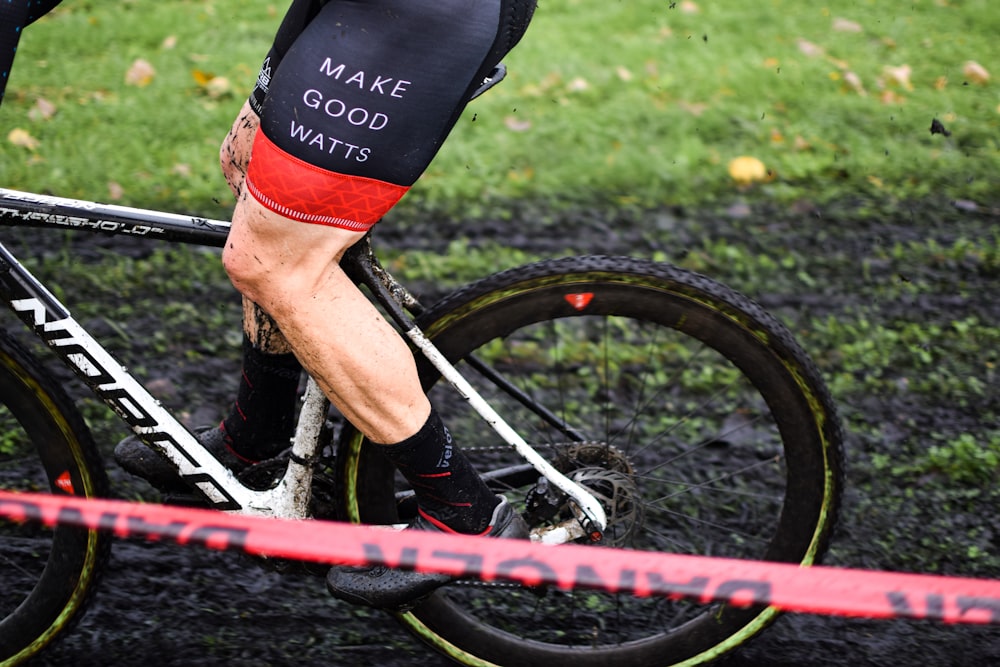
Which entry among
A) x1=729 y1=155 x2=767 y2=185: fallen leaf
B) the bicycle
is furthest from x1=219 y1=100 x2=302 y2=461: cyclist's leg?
x1=729 y1=155 x2=767 y2=185: fallen leaf

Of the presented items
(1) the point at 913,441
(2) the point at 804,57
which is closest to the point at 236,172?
(1) the point at 913,441

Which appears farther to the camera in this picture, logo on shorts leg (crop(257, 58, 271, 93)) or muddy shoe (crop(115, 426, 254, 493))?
muddy shoe (crop(115, 426, 254, 493))

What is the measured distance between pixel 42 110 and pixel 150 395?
341 cm

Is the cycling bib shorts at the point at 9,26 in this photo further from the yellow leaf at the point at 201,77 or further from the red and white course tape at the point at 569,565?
the yellow leaf at the point at 201,77

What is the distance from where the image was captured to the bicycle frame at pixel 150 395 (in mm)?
1973

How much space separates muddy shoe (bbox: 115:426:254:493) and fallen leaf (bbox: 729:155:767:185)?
3075 millimetres

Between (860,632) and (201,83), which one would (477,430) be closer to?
(860,632)

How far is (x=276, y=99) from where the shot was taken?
1.73 m

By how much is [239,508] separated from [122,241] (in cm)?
227

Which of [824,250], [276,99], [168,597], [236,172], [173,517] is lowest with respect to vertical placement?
[168,597]

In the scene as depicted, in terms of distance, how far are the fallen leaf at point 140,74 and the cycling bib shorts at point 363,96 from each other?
3.85 meters

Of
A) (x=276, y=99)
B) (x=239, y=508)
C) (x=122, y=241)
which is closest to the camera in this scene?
(x=276, y=99)

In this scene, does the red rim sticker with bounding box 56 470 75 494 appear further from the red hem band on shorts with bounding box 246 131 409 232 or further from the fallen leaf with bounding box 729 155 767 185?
the fallen leaf with bounding box 729 155 767 185

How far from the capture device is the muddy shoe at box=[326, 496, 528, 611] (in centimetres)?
208
